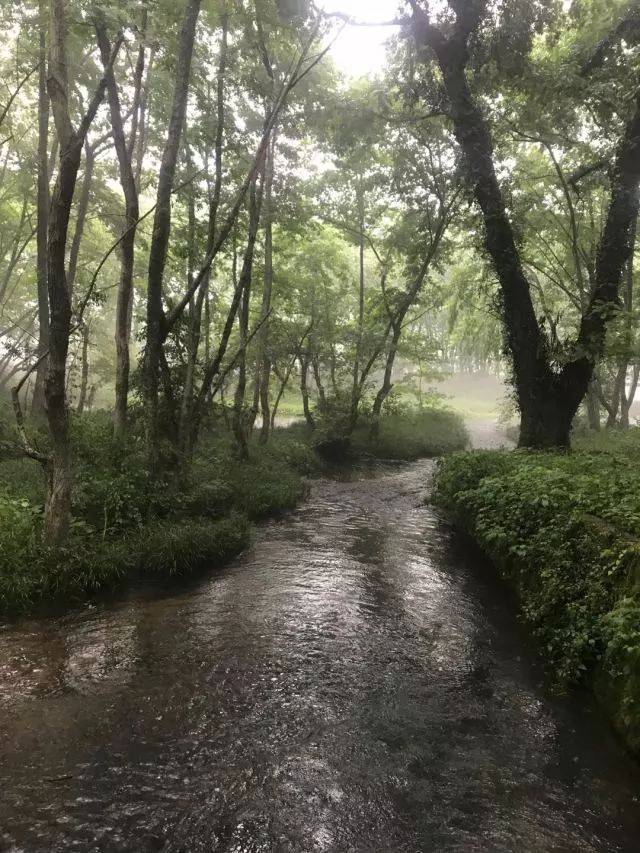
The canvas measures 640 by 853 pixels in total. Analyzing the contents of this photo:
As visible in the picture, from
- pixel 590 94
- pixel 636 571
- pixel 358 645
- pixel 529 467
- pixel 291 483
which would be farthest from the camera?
pixel 291 483

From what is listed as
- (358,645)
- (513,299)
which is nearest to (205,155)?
(513,299)

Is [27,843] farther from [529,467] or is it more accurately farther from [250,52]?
[250,52]

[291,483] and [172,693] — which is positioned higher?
[291,483]

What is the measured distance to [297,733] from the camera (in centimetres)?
437

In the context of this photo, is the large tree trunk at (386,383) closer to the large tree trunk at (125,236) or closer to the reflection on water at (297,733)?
the large tree trunk at (125,236)

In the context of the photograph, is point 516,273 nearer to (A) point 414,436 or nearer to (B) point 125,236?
(B) point 125,236

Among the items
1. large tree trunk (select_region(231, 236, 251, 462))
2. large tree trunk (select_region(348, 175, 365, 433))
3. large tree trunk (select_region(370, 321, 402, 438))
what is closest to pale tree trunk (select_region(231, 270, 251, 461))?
large tree trunk (select_region(231, 236, 251, 462))

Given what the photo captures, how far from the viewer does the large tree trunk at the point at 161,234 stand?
9.05m

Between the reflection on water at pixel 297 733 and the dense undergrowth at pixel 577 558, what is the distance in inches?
17.0

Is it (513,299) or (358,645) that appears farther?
(513,299)

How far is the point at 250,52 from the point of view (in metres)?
13.7

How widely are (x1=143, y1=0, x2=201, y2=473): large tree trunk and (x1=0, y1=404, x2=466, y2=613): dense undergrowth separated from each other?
900 mm

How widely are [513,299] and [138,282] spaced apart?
1779 cm

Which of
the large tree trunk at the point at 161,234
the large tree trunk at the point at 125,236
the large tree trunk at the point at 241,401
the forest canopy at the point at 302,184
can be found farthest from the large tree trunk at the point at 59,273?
the large tree trunk at the point at 241,401
